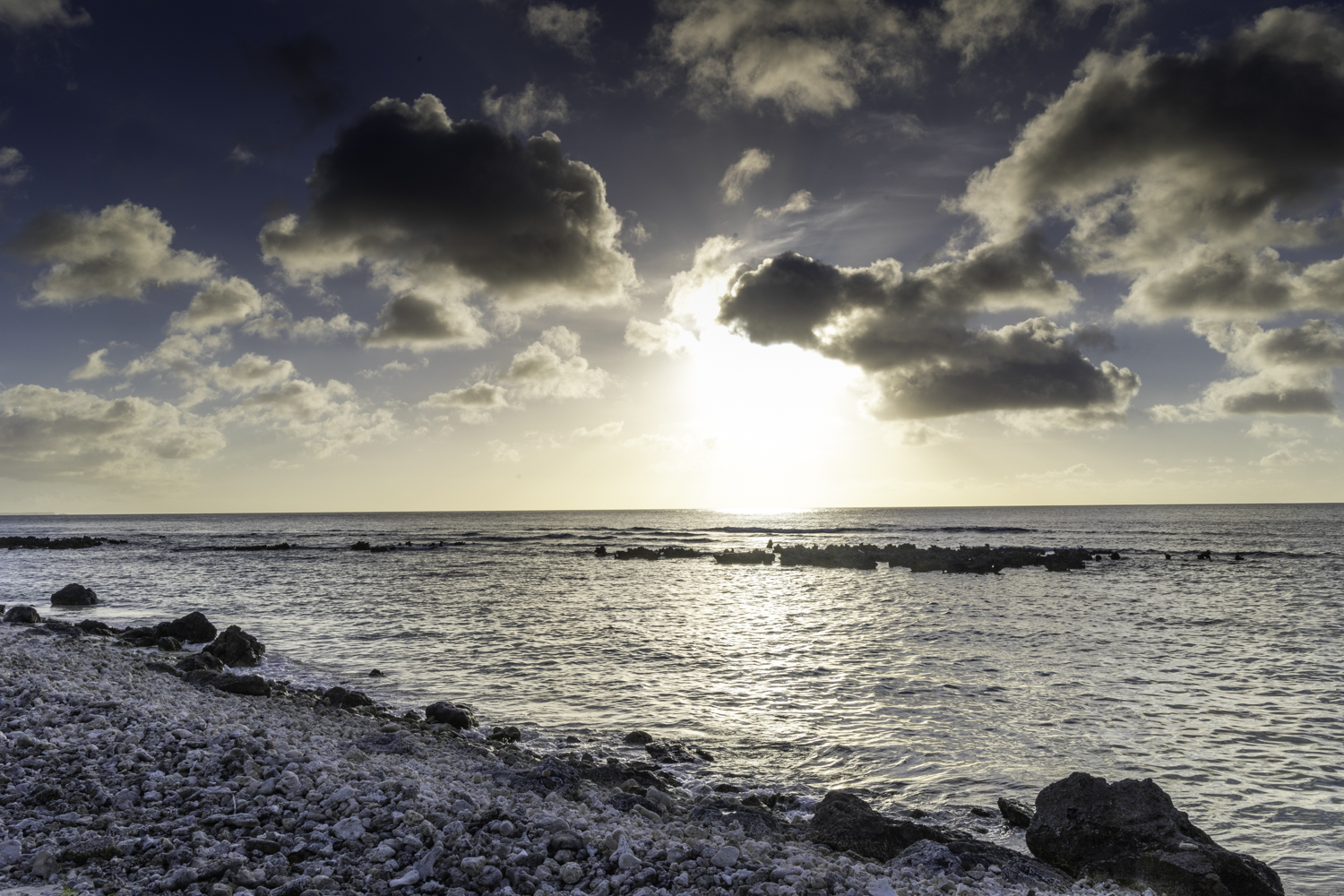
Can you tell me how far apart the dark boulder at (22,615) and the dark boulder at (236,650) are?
30.8 feet

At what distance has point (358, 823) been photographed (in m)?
6.89

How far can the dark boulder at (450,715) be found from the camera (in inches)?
549

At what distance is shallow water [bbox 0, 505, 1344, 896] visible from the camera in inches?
450

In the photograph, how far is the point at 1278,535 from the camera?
289ft

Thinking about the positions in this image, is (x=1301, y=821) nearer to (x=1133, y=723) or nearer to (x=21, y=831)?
(x=1133, y=723)

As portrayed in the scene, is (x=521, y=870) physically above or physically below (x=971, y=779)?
above

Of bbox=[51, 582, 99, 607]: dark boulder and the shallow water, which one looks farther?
bbox=[51, 582, 99, 607]: dark boulder

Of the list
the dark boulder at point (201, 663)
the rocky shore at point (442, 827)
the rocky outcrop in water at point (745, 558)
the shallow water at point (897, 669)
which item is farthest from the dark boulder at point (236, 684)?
the rocky outcrop in water at point (745, 558)

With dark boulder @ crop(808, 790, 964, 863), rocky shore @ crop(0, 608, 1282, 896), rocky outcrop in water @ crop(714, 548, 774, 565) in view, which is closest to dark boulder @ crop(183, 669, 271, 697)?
rocky shore @ crop(0, 608, 1282, 896)

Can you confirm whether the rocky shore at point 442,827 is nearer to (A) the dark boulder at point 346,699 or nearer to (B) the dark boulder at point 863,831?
(B) the dark boulder at point 863,831

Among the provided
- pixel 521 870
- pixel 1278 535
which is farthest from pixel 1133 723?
pixel 1278 535

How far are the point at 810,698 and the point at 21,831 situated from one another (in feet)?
45.6

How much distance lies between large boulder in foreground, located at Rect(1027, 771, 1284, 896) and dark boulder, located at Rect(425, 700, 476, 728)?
34.4 feet

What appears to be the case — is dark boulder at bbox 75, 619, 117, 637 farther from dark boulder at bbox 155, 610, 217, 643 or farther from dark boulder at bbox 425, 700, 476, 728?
dark boulder at bbox 425, 700, 476, 728
